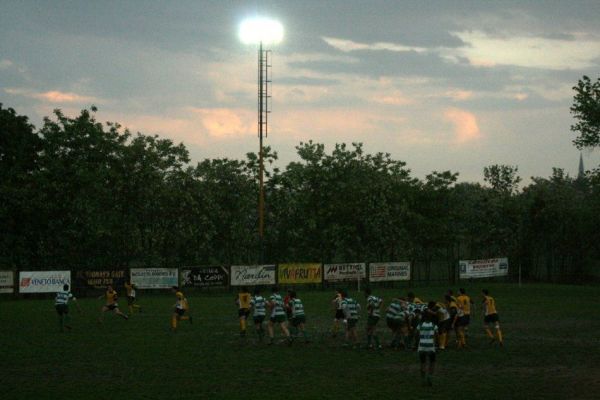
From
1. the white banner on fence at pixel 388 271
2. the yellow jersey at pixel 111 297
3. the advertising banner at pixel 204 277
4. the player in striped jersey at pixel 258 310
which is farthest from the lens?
the white banner on fence at pixel 388 271

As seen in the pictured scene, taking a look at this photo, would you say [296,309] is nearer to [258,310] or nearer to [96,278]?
[258,310]

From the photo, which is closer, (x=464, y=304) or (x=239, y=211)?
(x=464, y=304)

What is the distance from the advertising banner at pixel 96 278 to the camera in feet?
196

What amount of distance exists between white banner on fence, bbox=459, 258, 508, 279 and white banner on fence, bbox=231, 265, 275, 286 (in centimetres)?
1825

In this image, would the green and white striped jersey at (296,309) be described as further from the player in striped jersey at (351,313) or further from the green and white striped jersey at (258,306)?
the player in striped jersey at (351,313)

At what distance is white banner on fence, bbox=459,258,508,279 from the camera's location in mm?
71938

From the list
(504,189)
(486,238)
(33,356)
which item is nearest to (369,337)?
(33,356)

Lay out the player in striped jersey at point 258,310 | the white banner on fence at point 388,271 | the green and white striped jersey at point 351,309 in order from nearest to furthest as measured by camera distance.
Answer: the green and white striped jersey at point 351,309 → the player in striped jersey at point 258,310 → the white banner on fence at point 388,271

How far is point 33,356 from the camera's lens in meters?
25.9

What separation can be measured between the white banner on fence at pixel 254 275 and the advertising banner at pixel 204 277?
3.53 feet

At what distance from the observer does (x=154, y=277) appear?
202 ft

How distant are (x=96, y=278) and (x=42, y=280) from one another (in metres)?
4.01

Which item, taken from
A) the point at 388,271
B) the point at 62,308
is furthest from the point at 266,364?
the point at 388,271

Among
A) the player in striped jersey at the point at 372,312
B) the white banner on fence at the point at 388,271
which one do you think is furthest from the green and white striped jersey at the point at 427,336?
the white banner on fence at the point at 388,271
